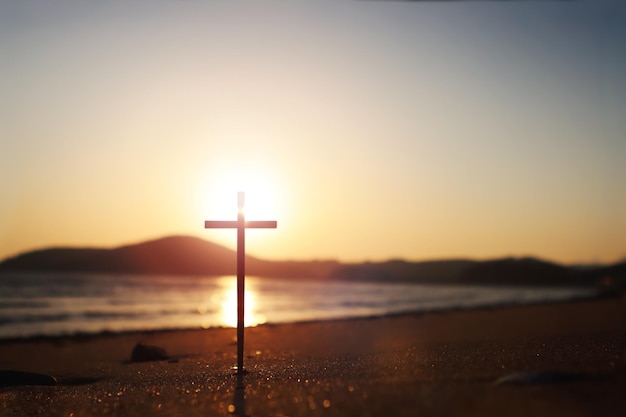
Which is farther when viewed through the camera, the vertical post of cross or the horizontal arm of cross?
the horizontal arm of cross

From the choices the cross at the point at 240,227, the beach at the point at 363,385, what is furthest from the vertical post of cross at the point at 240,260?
the beach at the point at 363,385

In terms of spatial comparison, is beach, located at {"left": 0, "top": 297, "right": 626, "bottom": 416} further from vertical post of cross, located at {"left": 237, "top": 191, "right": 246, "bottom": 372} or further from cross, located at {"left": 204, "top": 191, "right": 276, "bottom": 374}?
cross, located at {"left": 204, "top": 191, "right": 276, "bottom": 374}

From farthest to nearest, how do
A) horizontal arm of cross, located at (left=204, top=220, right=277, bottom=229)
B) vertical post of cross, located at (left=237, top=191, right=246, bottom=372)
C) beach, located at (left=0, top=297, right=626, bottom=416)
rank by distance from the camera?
1. horizontal arm of cross, located at (left=204, top=220, right=277, bottom=229)
2. vertical post of cross, located at (left=237, top=191, right=246, bottom=372)
3. beach, located at (left=0, top=297, right=626, bottom=416)

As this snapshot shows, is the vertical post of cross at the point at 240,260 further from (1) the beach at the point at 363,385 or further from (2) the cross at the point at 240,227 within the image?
(1) the beach at the point at 363,385

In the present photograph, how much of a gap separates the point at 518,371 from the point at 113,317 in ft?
120

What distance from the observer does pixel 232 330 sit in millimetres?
33406

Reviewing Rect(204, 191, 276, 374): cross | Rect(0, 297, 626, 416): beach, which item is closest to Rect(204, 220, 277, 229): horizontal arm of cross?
Rect(204, 191, 276, 374): cross

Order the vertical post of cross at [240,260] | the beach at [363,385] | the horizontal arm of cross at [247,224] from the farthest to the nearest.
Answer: the horizontal arm of cross at [247,224], the vertical post of cross at [240,260], the beach at [363,385]

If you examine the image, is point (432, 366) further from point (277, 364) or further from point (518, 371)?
point (277, 364)

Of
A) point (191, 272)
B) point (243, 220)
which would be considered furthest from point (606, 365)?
point (191, 272)

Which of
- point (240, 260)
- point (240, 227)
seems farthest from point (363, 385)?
point (240, 227)

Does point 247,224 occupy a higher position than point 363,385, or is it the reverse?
point 247,224

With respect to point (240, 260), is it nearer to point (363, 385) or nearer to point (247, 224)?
point (247, 224)

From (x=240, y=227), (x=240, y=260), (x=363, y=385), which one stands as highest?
(x=240, y=227)
